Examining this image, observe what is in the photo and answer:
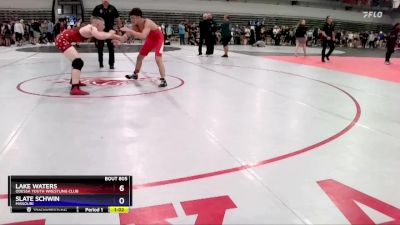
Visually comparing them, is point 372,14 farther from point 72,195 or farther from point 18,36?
point 72,195

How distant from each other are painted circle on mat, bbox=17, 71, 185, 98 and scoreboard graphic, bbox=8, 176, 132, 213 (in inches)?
Answer: 143

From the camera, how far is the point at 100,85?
662 centimetres

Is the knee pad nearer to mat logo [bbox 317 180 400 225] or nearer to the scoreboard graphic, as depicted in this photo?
the scoreboard graphic

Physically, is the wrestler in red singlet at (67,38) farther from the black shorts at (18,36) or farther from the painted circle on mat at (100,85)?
the black shorts at (18,36)

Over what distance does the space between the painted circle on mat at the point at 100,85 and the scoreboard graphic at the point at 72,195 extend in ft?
11.9

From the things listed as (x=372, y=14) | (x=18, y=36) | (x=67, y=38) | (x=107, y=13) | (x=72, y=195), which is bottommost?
(x=72, y=195)

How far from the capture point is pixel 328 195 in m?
2.54

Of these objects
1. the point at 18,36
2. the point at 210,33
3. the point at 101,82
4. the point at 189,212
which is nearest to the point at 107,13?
the point at 101,82

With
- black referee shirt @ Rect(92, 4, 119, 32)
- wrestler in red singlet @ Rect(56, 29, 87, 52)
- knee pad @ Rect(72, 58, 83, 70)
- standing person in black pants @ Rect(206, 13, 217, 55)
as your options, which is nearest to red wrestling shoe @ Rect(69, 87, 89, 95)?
knee pad @ Rect(72, 58, 83, 70)

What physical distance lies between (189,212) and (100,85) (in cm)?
482

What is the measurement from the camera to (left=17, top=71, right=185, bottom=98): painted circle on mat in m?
5.85

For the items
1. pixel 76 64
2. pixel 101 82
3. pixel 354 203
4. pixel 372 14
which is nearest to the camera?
pixel 354 203

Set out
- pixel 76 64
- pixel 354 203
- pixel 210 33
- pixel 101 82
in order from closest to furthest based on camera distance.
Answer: pixel 354 203 → pixel 76 64 → pixel 101 82 → pixel 210 33

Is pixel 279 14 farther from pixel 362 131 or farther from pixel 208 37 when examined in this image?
pixel 362 131
